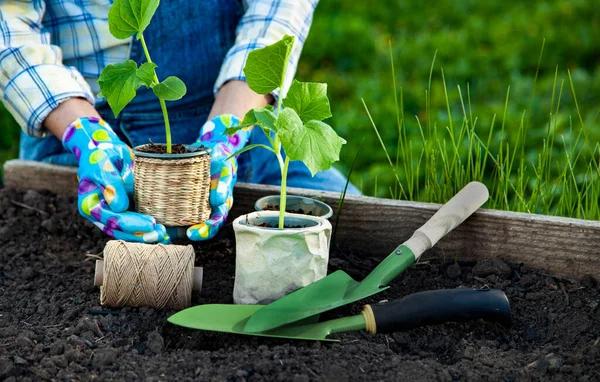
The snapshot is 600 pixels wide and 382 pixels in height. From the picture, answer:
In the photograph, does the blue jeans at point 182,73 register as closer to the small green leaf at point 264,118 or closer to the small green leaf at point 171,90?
the small green leaf at point 171,90

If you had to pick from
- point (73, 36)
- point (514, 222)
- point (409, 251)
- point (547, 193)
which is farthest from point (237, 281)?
point (73, 36)

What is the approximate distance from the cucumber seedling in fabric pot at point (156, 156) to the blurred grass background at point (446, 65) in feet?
5.02

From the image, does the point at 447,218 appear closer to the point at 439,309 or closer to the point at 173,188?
the point at 439,309

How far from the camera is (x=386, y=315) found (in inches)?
52.7

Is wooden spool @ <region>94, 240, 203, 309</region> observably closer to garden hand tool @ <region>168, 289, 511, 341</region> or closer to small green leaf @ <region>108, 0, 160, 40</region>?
garden hand tool @ <region>168, 289, 511, 341</region>

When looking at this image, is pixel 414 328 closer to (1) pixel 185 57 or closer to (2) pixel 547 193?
(2) pixel 547 193

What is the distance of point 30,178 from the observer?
82.3 inches

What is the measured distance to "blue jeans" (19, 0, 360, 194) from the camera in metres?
2.15

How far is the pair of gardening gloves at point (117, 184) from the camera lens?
1.59 m

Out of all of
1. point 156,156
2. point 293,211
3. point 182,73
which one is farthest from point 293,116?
point 182,73

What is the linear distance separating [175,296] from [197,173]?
10.4 inches

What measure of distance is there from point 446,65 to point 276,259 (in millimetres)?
3231

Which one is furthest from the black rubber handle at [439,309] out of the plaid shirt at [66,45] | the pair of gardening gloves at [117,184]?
the plaid shirt at [66,45]

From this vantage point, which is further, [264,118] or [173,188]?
[173,188]
